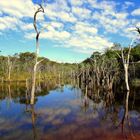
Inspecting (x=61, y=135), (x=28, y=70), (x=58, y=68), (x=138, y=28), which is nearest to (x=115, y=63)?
(x=138, y=28)

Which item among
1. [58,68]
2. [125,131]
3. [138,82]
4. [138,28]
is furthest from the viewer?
[58,68]

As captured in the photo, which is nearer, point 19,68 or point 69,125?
point 69,125

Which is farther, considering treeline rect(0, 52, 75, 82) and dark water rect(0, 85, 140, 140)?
treeline rect(0, 52, 75, 82)

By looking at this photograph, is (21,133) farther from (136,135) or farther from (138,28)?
(138,28)

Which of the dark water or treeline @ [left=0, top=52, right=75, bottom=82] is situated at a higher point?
treeline @ [left=0, top=52, right=75, bottom=82]

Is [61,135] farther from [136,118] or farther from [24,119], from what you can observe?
[136,118]

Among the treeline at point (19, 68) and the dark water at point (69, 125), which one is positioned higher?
the treeline at point (19, 68)

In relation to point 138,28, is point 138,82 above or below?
below

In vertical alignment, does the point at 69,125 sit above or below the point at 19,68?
below

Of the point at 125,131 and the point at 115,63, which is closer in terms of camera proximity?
the point at 125,131

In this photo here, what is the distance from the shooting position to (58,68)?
6235 inches

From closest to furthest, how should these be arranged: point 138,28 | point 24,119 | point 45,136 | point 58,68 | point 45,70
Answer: point 45,136, point 24,119, point 138,28, point 45,70, point 58,68

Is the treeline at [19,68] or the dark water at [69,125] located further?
the treeline at [19,68]

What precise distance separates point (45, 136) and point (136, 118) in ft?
29.7
